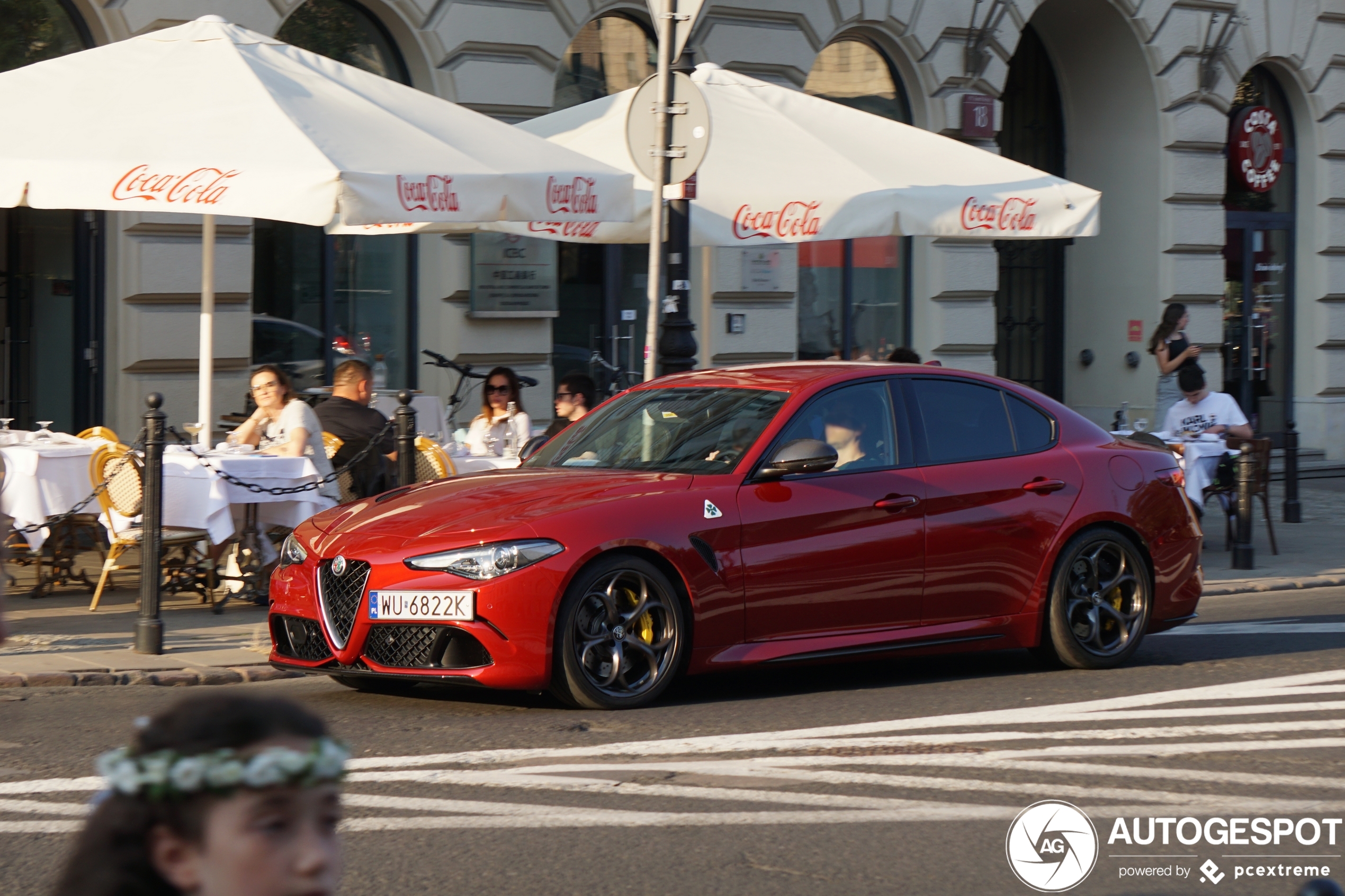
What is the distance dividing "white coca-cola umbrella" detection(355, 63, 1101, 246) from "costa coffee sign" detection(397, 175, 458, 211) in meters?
0.86

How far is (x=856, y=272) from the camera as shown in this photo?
1852 centimetres

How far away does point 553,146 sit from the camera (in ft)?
36.4

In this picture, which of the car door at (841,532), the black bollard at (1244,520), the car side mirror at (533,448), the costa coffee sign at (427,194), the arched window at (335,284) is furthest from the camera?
the arched window at (335,284)

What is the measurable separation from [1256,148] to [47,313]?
14.8 meters

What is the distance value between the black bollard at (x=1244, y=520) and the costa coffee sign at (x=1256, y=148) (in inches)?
381

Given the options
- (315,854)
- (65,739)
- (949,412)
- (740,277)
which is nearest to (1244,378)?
(740,277)

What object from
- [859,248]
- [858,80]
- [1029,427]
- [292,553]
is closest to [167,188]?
[292,553]

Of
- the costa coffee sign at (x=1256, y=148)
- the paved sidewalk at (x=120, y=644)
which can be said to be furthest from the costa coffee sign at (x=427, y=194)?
the costa coffee sign at (x=1256, y=148)

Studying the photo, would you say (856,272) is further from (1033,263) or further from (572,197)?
(572,197)

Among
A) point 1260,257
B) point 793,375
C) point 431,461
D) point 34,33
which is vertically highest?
point 34,33

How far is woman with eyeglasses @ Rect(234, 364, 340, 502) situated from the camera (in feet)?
32.9

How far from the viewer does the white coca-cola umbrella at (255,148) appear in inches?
360

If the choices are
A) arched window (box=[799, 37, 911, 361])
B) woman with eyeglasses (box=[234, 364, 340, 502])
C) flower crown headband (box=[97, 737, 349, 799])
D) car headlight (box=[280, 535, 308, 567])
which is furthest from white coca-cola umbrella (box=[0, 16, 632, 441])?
flower crown headband (box=[97, 737, 349, 799])

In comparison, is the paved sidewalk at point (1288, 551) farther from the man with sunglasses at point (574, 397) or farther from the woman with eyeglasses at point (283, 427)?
the woman with eyeglasses at point (283, 427)
